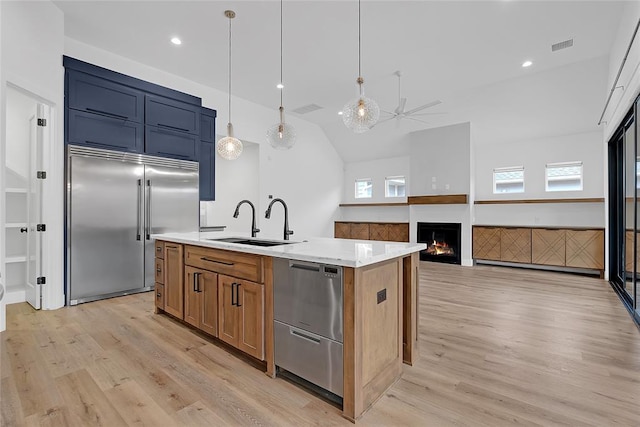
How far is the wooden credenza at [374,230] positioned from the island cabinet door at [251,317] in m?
6.05

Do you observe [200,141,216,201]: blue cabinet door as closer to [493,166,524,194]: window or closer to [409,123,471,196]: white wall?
[409,123,471,196]: white wall

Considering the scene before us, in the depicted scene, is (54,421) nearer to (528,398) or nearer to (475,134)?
(528,398)

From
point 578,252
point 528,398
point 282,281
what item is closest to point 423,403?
point 528,398

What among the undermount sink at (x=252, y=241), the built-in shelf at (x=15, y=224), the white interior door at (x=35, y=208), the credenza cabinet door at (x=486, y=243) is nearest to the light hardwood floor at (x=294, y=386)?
the white interior door at (x=35, y=208)

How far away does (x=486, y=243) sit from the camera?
21.3 feet

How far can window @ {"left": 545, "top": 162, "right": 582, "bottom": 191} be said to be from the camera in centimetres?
609

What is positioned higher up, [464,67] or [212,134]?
[464,67]

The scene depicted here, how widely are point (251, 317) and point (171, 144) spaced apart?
3.47 meters

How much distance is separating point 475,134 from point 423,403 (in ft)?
20.9

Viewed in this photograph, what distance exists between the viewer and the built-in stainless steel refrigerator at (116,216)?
3766mm

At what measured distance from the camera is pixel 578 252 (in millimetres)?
5480

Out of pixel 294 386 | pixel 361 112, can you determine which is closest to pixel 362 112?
pixel 361 112

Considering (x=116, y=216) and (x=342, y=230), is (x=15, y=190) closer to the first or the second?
(x=116, y=216)

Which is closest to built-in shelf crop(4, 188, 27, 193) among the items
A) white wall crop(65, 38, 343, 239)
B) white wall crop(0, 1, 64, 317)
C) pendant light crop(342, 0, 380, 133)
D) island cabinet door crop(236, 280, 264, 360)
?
white wall crop(0, 1, 64, 317)
